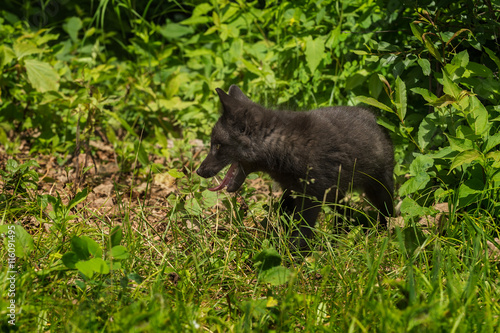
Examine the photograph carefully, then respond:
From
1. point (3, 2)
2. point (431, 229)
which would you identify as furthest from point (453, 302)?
point (3, 2)

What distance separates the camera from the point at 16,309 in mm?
2170

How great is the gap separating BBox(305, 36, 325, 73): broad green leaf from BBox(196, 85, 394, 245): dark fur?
0.84 m

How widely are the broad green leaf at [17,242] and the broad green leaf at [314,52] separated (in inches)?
106

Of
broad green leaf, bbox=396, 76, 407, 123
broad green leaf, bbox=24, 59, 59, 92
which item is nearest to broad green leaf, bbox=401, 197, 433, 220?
broad green leaf, bbox=396, 76, 407, 123

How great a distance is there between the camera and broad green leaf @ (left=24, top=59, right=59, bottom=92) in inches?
177

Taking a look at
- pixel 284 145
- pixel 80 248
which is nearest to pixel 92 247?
pixel 80 248

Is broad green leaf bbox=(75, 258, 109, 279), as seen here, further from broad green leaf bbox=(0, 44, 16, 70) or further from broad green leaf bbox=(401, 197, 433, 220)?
broad green leaf bbox=(0, 44, 16, 70)

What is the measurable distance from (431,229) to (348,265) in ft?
1.96

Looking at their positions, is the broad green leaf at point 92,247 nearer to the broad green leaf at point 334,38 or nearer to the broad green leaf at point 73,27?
the broad green leaf at point 334,38

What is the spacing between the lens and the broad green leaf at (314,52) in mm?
4379

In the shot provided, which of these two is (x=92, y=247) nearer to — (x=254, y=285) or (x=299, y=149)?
(x=254, y=285)

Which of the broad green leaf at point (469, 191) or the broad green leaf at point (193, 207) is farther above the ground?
the broad green leaf at point (469, 191)

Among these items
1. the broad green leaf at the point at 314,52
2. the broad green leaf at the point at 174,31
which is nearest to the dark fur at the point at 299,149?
the broad green leaf at the point at 314,52

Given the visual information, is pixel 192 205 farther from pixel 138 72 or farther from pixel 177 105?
pixel 138 72
